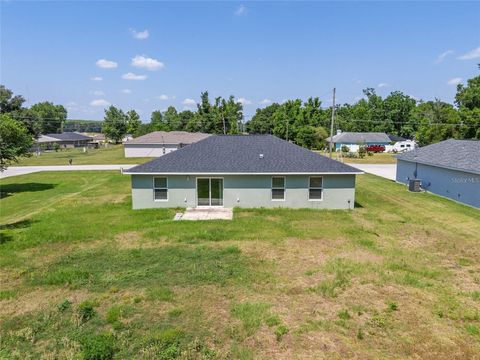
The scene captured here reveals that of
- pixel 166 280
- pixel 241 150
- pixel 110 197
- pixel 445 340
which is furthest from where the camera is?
pixel 110 197

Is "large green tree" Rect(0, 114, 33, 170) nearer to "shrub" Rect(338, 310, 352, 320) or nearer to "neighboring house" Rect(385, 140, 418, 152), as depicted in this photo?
"shrub" Rect(338, 310, 352, 320)

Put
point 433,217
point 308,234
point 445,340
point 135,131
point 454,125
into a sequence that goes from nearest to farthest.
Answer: point 445,340, point 308,234, point 433,217, point 454,125, point 135,131

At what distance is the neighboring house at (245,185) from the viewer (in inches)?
769

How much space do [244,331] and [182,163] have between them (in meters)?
13.7

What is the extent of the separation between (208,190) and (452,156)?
17.9 meters

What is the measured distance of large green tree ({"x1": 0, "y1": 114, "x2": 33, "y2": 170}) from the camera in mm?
24273

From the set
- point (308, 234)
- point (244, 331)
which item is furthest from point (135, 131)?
point (244, 331)

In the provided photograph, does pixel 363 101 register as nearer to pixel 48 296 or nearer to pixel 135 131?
pixel 135 131

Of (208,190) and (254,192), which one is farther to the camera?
(208,190)

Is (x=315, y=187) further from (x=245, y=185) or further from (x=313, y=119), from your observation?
(x=313, y=119)

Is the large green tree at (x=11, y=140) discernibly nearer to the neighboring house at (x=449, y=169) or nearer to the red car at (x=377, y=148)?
the neighboring house at (x=449, y=169)

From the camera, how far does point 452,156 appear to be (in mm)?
24328

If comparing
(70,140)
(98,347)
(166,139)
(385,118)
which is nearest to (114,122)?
(70,140)

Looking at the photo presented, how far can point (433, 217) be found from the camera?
18.4m
